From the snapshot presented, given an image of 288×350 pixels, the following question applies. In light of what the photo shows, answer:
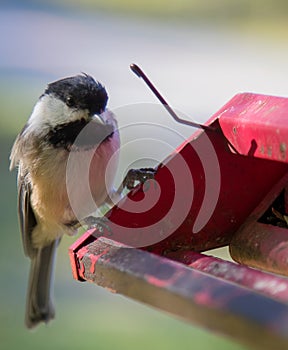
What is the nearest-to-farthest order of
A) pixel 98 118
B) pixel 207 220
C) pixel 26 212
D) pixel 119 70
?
1. pixel 207 220
2. pixel 98 118
3. pixel 26 212
4. pixel 119 70

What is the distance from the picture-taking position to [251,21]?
34.4ft

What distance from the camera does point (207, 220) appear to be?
2.43 metres

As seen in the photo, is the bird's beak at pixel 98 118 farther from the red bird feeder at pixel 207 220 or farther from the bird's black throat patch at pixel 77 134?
the red bird feeder at pixel 207 220

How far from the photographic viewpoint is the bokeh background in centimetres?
543

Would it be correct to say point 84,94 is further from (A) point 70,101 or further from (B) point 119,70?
(B) point 119,70

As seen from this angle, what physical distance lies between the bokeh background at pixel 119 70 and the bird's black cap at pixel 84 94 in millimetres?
417

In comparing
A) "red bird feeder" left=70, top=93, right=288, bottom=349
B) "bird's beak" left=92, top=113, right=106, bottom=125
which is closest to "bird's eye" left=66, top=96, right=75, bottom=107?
"bird's beak" left=92, top=113, right=106, bottom=125

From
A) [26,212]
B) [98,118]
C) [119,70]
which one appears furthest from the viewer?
[119,70]

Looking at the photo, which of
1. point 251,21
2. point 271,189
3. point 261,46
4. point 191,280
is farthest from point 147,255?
point 251,21

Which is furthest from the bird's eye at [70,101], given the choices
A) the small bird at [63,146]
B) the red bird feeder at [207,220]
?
the red bird feeder at [207,220]

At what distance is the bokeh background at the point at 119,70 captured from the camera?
17.8 feet

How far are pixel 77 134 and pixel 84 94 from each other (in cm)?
16

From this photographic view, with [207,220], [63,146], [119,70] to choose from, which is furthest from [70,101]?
[119,70]

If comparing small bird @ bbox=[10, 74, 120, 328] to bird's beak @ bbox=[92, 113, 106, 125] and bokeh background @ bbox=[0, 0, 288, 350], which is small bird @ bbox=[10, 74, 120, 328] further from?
bokeh background @ bbox=[0, 0, 288, 350]
